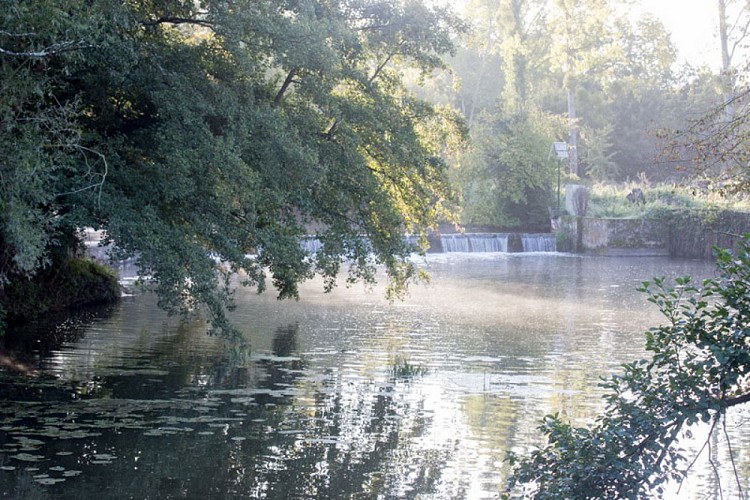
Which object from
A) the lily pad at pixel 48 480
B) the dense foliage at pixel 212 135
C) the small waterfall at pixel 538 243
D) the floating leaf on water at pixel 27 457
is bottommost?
the lily pad at pixel 48 480

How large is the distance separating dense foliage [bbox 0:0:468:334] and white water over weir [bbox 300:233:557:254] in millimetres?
21732

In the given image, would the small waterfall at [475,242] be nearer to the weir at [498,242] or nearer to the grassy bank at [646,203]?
the weir at [498,242]

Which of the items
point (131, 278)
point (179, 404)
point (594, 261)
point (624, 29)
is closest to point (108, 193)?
point (179, 404)

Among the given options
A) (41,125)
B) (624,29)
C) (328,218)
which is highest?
(624,29)

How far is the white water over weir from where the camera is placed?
38250mm

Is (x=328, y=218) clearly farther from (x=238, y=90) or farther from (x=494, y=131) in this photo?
(x=494, y=131)

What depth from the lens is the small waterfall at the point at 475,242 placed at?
38188 mm

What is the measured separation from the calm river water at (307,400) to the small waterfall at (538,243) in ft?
58.4

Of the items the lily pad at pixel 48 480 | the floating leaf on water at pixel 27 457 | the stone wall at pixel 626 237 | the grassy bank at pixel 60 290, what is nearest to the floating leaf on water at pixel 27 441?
the floating leaf on water at pixel 27 457

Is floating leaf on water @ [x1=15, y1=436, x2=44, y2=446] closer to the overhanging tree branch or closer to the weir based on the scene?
the overhanging tree branch

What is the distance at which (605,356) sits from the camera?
50.2 feet

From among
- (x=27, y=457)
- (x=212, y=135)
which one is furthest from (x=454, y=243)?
(x=27, y=457)

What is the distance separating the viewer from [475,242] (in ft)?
127

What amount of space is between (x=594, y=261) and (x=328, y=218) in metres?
22.8
